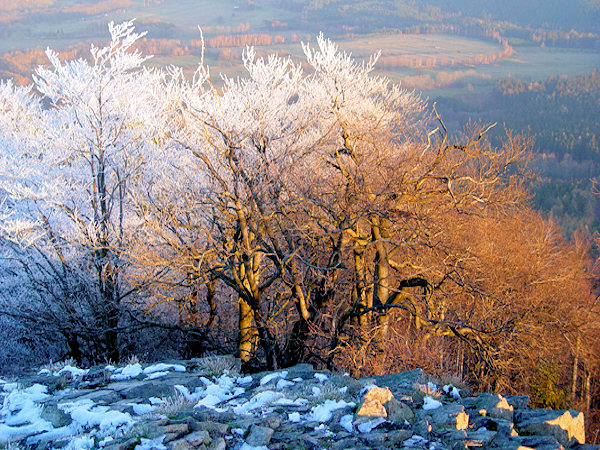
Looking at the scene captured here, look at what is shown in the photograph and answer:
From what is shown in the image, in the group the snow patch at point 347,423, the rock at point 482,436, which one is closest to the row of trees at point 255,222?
the snow patch at point 347,423

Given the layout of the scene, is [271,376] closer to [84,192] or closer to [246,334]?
[246,334]

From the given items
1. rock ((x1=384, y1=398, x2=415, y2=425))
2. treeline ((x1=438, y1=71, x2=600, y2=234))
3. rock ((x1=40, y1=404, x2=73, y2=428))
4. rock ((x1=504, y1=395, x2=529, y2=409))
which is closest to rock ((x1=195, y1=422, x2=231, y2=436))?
rock ((x1=40, y1=404, x2=73, y2=428))

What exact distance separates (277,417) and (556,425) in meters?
2.74

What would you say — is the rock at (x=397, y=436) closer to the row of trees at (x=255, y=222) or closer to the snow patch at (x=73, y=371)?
the snow patch at (x=73, y=371)

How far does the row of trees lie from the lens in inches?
453

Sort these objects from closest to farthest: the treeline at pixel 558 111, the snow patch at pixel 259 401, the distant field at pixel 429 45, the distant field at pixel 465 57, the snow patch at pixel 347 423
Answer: the snow patch at pixel 347 423
the snow patch at pixel 259 401
the treeline at pixel 558 111
the distant field at pixel 465 57
the distant field at pixel 429 45

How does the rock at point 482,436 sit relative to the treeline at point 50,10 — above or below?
below

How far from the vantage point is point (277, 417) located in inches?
197

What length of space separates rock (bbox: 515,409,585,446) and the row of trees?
183 inches

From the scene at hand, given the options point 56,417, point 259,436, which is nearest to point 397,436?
point 259,436

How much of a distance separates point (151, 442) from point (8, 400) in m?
2.56

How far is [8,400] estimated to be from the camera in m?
5.88

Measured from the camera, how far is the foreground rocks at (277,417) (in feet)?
15.1

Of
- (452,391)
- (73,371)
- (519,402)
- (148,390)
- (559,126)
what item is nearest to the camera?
(519,402)
